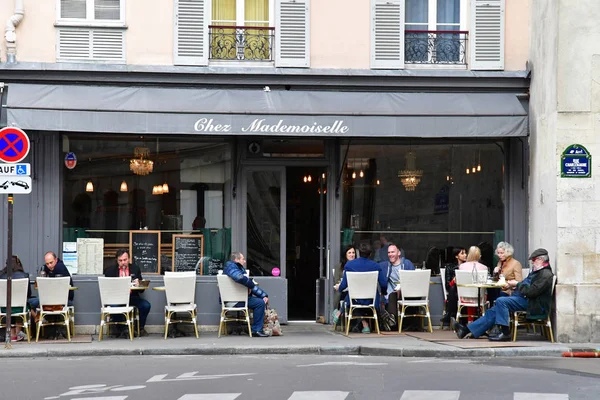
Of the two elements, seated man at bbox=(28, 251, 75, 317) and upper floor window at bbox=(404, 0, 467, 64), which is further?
upper floor window at bbox=(404, 0, 467, 64)

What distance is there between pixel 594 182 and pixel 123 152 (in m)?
7.59

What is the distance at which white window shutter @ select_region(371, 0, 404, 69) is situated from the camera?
1667cm

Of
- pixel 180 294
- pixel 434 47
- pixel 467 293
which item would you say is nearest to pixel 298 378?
pixel 180 294

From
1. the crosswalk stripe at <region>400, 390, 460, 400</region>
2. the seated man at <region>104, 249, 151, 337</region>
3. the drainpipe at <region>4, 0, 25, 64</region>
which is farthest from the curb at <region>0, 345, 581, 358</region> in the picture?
the drainpipe at <region>4, 0, 25, 64</region>

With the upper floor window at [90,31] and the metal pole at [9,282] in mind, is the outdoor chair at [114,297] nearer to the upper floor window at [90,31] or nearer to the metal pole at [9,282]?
the metal pole at [9,282]

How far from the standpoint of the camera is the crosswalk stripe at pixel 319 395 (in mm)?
9570

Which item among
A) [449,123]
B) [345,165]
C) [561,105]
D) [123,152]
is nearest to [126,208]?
[123,152]

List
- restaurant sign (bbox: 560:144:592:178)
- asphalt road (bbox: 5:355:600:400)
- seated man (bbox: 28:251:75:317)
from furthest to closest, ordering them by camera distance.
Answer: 1. seated man (bbox: 28:251:75:317)
2. restaurant sign (bbox: 560:144:592:178)
3. asphalt road (bbox: 5:355:600:400)

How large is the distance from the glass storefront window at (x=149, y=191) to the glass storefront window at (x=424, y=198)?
7.16 feet

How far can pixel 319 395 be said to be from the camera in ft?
31.9

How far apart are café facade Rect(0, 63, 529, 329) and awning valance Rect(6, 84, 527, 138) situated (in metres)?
0.02

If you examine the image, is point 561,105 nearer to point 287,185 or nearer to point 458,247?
point 458,247

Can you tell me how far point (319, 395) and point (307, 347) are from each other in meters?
4.32

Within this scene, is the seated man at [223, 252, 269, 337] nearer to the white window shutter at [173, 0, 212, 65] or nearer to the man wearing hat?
the man wearing hat
